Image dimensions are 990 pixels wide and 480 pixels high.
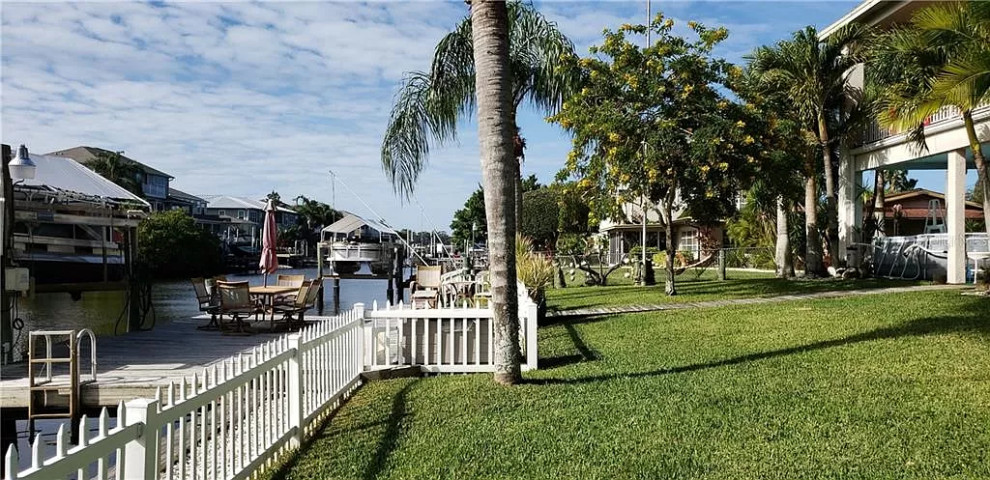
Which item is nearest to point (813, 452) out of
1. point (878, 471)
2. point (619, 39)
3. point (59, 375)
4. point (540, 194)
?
point (878, 471)

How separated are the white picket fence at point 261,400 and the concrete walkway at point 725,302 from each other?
5216 millimetres

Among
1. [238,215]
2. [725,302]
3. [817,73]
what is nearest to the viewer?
[725,302]

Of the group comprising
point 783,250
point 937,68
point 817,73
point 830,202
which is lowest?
point 783,250

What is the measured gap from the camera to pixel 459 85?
17.4m

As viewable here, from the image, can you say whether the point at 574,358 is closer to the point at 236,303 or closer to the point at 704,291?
the point at 236,303

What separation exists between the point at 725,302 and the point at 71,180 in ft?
42.4

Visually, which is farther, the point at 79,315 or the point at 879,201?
the point at 879,201

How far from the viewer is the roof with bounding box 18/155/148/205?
1259 cm

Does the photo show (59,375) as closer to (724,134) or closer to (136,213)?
(136,213)

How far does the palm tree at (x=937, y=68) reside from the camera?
9.60 m

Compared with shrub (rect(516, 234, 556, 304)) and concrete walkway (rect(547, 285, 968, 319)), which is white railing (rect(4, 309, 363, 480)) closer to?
shrub (rect(516, 234, 556, 304))

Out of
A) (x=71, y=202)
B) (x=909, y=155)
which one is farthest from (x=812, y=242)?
(x=71, y=202)

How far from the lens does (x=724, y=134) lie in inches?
579

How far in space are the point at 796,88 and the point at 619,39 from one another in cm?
674
